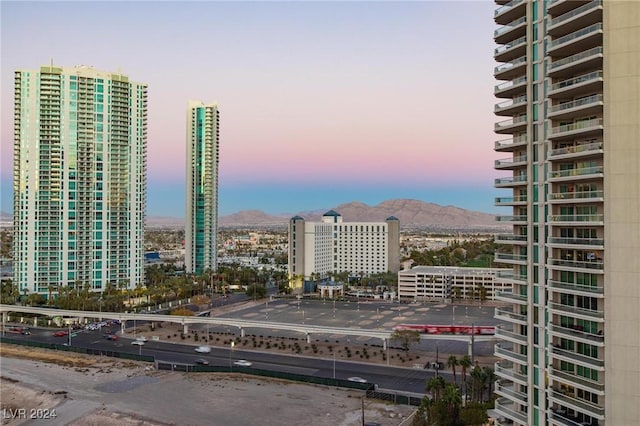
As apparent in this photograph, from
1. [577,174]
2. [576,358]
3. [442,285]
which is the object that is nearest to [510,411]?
[576,358]

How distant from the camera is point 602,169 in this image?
2128 cm

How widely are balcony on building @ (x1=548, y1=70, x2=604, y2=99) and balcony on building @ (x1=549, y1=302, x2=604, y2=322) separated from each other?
878 cm

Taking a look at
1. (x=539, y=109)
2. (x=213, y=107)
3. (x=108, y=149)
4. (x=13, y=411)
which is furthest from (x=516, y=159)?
(x=213, y=107)

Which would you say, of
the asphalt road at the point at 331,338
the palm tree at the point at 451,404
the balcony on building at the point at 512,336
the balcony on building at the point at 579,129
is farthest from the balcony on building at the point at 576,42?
the asphalt road at the point at 331,338

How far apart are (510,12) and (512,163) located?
7018 millimetres

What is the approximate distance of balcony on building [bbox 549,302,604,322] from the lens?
21.1 metres

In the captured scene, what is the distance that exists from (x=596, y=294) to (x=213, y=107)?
115 m

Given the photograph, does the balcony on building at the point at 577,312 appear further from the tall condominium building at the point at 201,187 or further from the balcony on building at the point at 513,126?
the tall condominium building at the point at 201,187

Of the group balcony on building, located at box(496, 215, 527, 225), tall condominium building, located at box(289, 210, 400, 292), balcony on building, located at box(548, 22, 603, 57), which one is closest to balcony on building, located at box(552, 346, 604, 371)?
balcony on building, located at box(496, 215, 527, 225)

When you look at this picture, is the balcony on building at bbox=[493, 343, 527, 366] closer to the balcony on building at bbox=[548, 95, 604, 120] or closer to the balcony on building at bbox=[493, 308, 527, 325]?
the balcony on building at bbox=[493, 308, 527, 325]

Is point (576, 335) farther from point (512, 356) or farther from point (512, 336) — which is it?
point (512, 356)

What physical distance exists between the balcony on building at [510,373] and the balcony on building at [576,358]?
2.54 m

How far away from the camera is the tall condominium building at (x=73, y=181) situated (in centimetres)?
8944

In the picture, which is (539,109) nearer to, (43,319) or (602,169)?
(602,169)
